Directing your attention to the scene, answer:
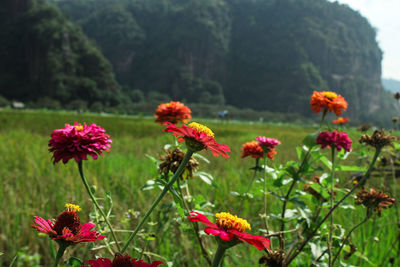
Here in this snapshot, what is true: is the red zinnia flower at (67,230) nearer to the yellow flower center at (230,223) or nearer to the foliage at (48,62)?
the yellow flower center at (230,223)

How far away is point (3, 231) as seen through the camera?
1.53m

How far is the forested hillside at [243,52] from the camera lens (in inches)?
2697

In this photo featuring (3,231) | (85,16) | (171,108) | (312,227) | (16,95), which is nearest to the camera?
(312,227)

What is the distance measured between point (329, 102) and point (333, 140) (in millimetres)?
257

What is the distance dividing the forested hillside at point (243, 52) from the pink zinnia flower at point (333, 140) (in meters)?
59.7

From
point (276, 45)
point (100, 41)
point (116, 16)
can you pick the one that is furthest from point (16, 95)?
point (276, 45)

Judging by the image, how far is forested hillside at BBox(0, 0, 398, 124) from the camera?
6850 cm

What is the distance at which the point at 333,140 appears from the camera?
0.89 m

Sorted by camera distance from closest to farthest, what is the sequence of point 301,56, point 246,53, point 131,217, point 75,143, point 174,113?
A: point 75,143, point 131,217, point 174,113, point 301,56, point 246,53

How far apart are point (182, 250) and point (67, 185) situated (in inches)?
44.3

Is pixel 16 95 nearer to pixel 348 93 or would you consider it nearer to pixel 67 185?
pixel 67 185

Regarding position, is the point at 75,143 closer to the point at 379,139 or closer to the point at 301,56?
the point at 379,139

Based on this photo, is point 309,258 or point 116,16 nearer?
point 309,258

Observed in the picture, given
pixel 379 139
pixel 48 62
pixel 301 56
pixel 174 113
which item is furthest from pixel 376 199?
pixel 301 56
